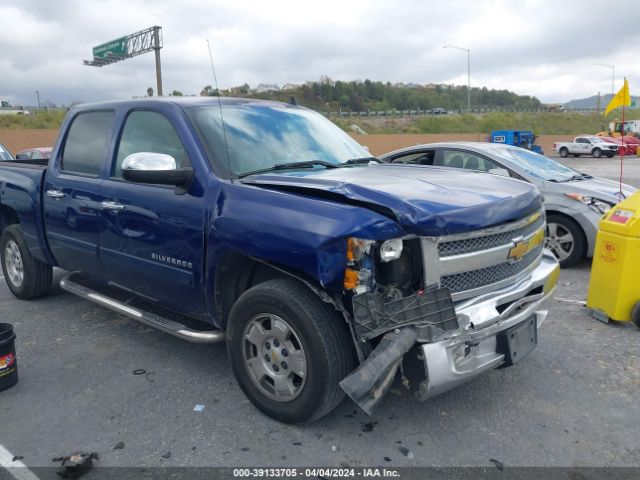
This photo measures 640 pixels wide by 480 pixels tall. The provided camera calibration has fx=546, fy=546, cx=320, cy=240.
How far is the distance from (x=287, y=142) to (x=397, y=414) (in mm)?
2035

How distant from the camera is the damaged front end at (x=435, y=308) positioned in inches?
105

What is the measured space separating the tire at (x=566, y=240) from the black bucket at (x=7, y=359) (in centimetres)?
573

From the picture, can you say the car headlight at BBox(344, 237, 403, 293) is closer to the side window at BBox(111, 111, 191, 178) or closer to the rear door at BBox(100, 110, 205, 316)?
the rear door at BBox(100, 110, 205, 316)

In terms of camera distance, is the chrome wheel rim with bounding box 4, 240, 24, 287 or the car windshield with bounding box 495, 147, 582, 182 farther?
the car windshield with bounding box 495, 147, 582, 182

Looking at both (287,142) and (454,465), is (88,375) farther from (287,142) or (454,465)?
(454,465)

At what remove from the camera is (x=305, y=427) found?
3.16 meters

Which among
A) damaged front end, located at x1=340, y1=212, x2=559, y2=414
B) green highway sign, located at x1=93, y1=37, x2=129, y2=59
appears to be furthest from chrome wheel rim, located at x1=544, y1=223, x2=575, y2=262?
green highway sign, located at x1=93, y1=37, x2=129, y2=59

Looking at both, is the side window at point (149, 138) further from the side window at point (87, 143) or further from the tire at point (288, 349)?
the tire at point (288, 349)

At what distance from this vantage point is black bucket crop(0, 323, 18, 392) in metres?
3.59

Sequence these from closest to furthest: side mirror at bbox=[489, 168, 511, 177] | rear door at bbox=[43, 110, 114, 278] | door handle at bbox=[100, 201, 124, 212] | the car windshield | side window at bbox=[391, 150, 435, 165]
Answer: door handle at bbox=[100, 201, 124, 212] < rear door at bbox=[43, 110, 114, 278] < side mirror at bbox=[489, 168, 511, 177] < the car windshield < side window at bbox=[391, 150, 435, 165]

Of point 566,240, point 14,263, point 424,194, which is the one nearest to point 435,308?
point 424,194

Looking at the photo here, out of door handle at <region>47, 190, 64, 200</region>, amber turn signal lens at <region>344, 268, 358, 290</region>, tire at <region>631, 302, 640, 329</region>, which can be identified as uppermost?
door handle at <region>47, 190, 64, 200</region>

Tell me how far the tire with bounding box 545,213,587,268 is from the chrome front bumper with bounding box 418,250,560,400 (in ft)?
11.6

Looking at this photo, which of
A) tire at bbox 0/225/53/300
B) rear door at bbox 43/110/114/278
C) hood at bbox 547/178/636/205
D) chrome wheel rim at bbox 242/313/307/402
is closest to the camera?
chrome wheel rim at bbox 242/313/307/402
